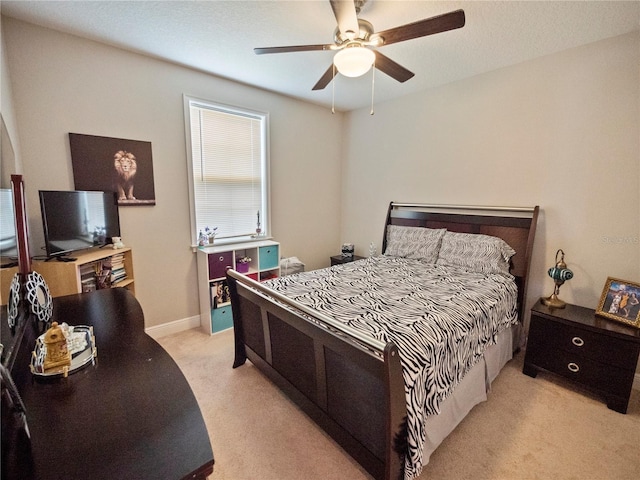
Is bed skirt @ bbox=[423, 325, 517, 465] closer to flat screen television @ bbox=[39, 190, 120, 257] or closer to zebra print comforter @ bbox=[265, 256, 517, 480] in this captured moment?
zebra print comforter @ bbox=[265, 256, 517, 480]

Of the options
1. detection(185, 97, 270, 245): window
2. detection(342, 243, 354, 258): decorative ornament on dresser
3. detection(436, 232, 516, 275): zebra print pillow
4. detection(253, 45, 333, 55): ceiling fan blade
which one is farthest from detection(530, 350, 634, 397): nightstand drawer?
detection(185, 97, 270, 245): window

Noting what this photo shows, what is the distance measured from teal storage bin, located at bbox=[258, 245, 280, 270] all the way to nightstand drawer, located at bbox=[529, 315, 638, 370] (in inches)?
99.6

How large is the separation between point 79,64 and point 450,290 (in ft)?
11.3

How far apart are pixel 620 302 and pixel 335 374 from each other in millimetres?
2233

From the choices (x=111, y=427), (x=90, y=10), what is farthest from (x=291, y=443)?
(x=90, y=10)

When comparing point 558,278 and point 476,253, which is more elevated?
point 476,253

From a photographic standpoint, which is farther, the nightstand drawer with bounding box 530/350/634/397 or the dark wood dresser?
the nightstand drawer with bounding box 530/350/634/397

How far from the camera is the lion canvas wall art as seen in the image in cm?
242

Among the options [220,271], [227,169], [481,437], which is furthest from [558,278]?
[227,169]

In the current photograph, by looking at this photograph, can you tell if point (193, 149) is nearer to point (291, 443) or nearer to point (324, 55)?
point (324, 55)

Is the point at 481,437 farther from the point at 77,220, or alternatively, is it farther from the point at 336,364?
the point at 77,220

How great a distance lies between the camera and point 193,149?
10.1 feet

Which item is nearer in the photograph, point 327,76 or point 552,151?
point 327,76

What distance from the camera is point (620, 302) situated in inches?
85.2
